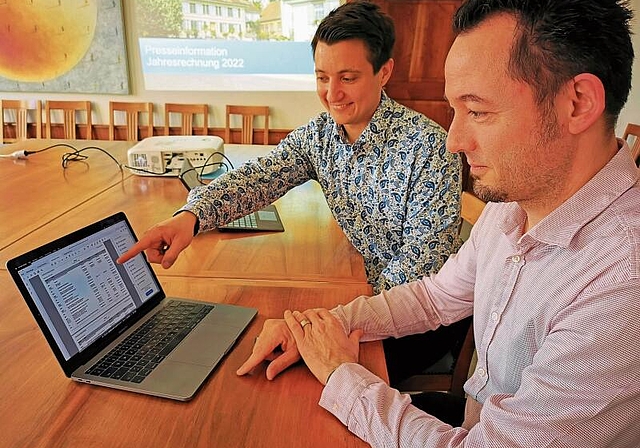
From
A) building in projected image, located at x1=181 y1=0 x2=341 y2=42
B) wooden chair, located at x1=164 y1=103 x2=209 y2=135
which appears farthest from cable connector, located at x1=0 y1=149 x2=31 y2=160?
building in projected image, located at x1=181 y1=0 x2=341 y2=42

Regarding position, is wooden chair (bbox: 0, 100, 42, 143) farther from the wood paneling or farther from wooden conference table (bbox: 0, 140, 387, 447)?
the wood paneling

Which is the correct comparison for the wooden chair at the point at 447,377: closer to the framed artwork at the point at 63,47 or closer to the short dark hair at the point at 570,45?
the short dark hair at the point at 570,45

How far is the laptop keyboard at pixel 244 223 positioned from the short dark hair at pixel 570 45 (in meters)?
1.04

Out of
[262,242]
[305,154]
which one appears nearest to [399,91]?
[305,154]

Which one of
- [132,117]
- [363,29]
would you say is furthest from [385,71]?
[132,117]

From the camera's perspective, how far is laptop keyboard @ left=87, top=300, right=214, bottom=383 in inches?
34.4

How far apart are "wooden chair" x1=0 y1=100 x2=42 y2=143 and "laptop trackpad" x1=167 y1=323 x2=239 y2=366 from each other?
4.34 metres

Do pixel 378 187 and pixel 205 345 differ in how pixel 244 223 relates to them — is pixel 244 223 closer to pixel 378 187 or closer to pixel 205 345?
pixel 378 187

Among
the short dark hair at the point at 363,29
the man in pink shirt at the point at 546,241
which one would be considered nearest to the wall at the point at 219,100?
the short dark hair at the point at 363,29

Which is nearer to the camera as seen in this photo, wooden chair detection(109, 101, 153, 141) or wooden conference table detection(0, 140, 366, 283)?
wooden conference table detection(0, 140, 366, 283)

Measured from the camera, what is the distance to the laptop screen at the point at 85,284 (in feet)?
2.72

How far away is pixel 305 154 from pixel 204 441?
3.64ft

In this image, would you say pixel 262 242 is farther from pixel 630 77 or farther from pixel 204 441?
pixel 630 77

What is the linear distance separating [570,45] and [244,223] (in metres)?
1.13
